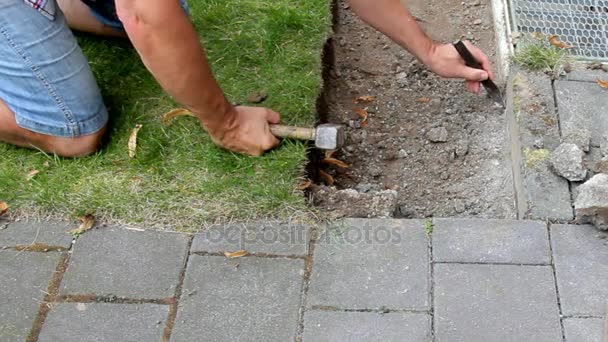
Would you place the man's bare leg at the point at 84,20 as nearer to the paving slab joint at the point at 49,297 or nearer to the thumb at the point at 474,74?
the paving slab joint at the point at 49,297

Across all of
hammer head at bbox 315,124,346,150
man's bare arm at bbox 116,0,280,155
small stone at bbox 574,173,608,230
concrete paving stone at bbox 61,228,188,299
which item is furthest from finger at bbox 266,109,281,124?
small stone at bbox 574,173,608,230

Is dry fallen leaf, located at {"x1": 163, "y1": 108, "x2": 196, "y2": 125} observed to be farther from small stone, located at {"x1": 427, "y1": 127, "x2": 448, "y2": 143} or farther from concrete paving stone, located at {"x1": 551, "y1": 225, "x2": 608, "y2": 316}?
concrete paving stone, located at {"x1": 551, "y1": 225, "x2": 608, "y2": 316}

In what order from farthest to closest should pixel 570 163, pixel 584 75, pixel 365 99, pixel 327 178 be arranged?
pixel 365 99, pixel 584 75, pixel 327 178, pixel 570 163

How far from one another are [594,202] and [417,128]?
916 mm

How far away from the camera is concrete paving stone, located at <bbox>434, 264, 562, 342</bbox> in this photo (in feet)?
7.95

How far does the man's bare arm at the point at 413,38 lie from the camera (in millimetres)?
3107

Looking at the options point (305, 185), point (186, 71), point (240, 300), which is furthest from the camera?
point (305, 185)

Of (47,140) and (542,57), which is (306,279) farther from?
(542,57)

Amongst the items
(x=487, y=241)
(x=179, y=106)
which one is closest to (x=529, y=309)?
(x=487, y=241)

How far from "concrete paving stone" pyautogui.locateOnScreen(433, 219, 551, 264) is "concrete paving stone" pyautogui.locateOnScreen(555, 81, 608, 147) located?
1.65 ft

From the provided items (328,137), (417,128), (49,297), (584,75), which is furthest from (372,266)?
(584,75)

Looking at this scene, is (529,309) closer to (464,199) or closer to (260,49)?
(464,199)

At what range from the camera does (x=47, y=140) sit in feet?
10.1

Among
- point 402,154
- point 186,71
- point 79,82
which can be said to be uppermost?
point 186,71
